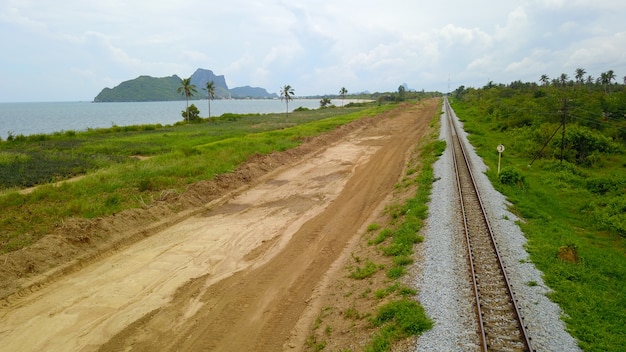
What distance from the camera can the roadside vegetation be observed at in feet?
28.8

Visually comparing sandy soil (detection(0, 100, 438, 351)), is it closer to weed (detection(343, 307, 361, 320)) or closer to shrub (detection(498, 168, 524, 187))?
weed (detection(343, 307, 361, 320))

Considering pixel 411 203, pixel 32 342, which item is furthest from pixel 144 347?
pixel 411 203

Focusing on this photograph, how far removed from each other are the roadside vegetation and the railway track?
1411 mm

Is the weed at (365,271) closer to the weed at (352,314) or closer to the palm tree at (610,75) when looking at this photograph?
the weed at (352,314)

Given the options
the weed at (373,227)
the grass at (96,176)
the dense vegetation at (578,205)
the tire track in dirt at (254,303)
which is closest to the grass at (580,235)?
the dense vegetation at (578,205)

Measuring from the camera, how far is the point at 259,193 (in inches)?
944

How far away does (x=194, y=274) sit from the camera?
13406 mm

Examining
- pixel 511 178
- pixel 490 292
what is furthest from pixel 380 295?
pixel 511 178

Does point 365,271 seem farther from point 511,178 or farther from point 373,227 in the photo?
point 511,178

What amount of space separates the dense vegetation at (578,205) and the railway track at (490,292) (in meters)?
1.20

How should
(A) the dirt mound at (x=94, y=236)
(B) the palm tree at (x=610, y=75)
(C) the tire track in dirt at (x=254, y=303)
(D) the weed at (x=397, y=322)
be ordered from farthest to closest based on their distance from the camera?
(B) the palm tree at (x=610, y=75)
(A) the dirt mound at (x=94, y=236)
(C) the tire track in dirt at (x=254, y=303)
(D) the weed at (x=397, y=322)

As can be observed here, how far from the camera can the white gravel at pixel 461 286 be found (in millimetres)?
8141

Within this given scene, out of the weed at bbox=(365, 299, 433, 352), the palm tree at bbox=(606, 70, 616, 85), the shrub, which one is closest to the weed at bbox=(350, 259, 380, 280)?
the weed at bbox=(365, 299, 433, 352)

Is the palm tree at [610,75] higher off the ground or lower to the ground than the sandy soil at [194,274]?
higher
